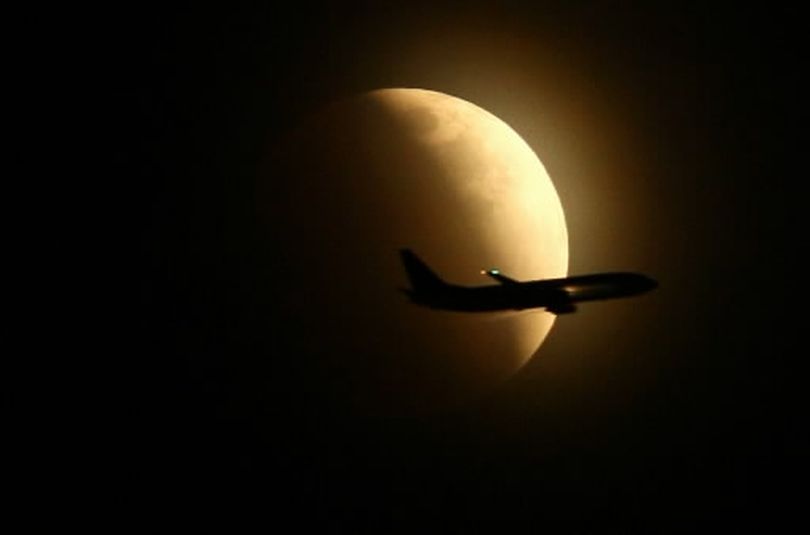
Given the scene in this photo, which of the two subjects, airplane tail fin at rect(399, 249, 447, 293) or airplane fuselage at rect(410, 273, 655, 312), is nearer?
airplane fuselage at rect(410, 273, 655, 312)

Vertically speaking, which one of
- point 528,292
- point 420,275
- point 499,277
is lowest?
point 528,292

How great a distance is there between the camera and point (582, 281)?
1567 inches

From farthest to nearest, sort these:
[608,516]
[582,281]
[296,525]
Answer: [608,516] < [296,525] < [582,281]

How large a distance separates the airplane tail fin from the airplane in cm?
1

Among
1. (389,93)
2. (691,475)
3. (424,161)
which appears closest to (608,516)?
(691,475)

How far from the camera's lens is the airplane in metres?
39.6

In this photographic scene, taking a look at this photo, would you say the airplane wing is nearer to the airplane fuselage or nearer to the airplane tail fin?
the airplane fuselage

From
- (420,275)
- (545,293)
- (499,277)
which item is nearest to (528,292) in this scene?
(545,293)

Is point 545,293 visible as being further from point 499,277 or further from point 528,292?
point 499,277

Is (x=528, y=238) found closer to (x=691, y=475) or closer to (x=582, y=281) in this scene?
(x=582, y=281)

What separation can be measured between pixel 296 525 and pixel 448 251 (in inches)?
640

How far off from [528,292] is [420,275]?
5597 millimetres

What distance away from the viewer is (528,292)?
130 ft

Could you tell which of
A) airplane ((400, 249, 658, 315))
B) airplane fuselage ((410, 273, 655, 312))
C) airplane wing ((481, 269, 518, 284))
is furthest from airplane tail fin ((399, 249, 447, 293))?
airplane wing ((481, 269, 518, 284))
